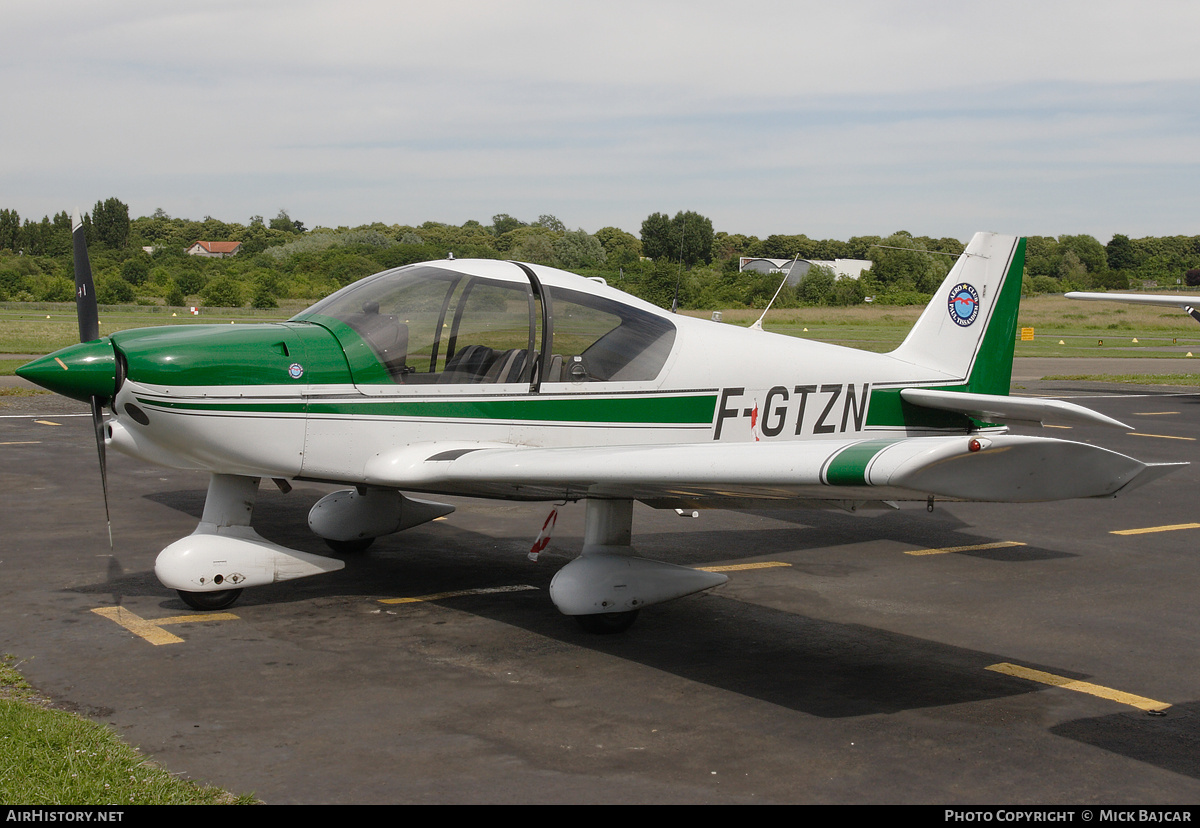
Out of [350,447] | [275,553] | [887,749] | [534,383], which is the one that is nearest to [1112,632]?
[887,749]

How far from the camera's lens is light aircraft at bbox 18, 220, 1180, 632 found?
5.73 meters

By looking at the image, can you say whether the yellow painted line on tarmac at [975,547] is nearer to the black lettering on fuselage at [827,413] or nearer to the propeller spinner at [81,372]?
the black lettering on fuselage at [827,413]

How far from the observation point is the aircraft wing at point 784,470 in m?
3.88

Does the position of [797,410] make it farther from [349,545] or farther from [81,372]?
[81,372]

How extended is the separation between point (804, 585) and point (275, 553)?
3610 millimetres

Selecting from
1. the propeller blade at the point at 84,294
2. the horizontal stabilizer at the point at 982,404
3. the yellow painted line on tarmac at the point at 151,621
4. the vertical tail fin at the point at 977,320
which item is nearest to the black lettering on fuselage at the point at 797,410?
the horizontal stabilizer at the point at 982,404

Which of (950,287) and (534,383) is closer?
(534,383)

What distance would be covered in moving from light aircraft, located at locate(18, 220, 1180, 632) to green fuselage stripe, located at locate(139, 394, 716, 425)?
1 cm

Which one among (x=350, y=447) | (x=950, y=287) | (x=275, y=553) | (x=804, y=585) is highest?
(x=950, y=287)

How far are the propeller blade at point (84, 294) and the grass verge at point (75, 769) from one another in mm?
2807

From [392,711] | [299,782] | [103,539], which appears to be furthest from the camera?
[103,539]

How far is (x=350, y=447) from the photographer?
20.2 feet

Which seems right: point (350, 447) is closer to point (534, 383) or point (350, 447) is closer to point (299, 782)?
point (534, 383)

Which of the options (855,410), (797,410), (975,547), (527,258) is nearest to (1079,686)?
(797,410)
